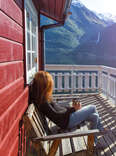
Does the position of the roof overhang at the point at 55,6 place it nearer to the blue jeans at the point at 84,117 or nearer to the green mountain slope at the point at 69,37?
the blue jeans at the point at 84,117

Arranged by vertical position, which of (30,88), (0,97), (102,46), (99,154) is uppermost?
(102,46)

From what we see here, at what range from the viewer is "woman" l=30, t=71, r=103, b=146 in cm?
209

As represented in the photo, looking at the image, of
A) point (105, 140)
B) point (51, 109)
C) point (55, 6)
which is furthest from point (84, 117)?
point (55, 6)

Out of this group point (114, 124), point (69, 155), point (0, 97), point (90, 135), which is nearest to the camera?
point (0, 97)

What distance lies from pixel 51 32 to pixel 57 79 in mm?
69397

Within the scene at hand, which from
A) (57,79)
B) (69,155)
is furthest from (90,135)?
(57,79)

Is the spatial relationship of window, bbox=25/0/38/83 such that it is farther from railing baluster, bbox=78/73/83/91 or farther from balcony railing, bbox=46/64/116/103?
railing baluster, bbox=78/73/83/91

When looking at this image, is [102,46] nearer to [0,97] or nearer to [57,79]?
[57,79]

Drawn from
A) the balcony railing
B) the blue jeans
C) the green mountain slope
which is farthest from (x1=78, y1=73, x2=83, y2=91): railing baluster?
the green mountain slope

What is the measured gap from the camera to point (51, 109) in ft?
6.95

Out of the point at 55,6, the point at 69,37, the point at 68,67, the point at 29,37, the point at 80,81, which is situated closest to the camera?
the point at 29,37

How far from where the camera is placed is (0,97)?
98 centimetres

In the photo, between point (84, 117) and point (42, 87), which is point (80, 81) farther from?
point (42, 87)

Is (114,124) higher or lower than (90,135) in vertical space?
lower
